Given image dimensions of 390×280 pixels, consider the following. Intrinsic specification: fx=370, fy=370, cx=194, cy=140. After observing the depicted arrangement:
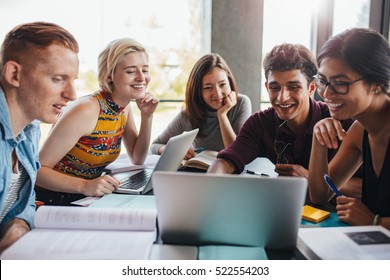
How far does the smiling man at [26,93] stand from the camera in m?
1.12

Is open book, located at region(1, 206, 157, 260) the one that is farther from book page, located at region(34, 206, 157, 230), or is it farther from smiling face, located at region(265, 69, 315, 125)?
smiling face, located at region(265, 69, 315, 125)

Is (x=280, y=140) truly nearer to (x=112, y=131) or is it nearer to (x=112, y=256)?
(x=112, y=131)

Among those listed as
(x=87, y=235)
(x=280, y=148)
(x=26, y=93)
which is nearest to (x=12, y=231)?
(x=87, y=235)

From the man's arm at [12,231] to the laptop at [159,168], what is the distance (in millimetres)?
429

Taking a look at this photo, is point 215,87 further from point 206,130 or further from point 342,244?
point 342,244

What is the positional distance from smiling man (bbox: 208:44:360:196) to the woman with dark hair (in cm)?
59

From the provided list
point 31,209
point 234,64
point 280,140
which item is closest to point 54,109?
point 31,209

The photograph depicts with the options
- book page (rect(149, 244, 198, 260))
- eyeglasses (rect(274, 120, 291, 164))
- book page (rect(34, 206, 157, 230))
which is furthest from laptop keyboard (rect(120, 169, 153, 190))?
eyeglasses (rect(274, 120, 291, 164))

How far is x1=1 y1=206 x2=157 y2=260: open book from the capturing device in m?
0.85

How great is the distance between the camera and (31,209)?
1.14 m

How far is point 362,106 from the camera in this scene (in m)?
1.31

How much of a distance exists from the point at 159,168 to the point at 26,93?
0.54 metres

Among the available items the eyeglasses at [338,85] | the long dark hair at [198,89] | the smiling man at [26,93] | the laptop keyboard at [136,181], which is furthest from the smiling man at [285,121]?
the smiling man at [26,93]
